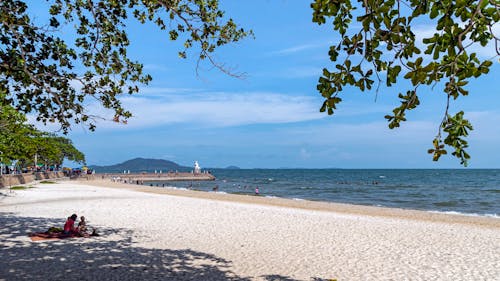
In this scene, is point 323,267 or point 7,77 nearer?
point 7,77

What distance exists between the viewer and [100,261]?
1015 cm

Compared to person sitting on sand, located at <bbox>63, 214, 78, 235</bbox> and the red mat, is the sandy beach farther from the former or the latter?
person sitting on sand, located at <bbox>63, 214, 78, 235</bbox>

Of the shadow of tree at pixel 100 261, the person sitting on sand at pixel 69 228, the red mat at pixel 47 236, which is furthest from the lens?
the person sitting on sand at pixel 69 228

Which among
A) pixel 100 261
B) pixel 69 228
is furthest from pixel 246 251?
pixel 69 228

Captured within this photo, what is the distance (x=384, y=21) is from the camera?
3.68 meters

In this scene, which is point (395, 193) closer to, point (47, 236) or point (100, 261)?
point (47, 236)

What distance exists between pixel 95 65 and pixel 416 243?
11208 mm

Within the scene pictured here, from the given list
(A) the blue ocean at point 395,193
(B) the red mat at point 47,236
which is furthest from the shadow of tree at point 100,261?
(A) the blue ocean at point 395,193

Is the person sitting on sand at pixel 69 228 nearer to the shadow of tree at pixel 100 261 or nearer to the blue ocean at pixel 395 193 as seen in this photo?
the shadow of tree at pixel 100 261

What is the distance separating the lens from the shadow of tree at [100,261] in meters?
8.86

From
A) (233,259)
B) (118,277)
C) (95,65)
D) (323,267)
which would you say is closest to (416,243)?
(323,267)

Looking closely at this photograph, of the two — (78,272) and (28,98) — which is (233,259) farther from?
(28,98)

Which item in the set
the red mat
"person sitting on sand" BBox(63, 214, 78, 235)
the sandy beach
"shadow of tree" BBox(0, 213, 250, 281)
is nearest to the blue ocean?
the sandy beach

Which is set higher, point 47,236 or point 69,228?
point 69,228
